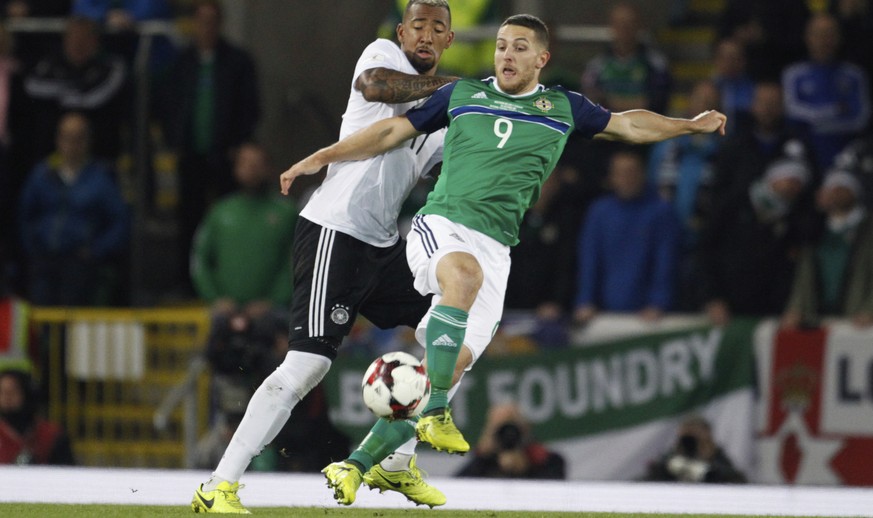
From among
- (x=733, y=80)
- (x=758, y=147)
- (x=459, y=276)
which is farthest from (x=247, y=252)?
(x=459, y=276)

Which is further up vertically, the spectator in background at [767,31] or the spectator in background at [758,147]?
the spectator in background at [767,31]

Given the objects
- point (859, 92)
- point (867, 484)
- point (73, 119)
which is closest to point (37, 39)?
point (73, 119)

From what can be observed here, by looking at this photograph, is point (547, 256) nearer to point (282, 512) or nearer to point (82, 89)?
point (82, 89)

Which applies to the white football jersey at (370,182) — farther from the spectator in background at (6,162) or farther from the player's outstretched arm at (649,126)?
the spectator in background at (6,162)

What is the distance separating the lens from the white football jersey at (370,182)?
799 cm

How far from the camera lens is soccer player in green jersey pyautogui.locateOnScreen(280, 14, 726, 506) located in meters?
7.60

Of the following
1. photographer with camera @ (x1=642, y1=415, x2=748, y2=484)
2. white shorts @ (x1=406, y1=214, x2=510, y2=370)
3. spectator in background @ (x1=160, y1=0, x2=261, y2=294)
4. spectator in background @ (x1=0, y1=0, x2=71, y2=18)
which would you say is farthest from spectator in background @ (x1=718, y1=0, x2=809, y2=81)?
spectator in background @ (x1=0, y1=0, x2=71, y2=18)

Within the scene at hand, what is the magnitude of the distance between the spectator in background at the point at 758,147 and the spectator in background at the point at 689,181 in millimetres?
150

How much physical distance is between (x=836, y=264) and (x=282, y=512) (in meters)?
5.21

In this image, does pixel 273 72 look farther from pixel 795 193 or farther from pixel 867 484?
pixel 867 484

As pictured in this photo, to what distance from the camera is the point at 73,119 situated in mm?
12656

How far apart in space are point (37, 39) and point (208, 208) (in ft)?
7.05

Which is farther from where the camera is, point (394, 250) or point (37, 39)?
point (37, 39)

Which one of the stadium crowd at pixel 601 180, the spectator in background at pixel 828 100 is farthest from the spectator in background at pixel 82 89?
the spectator in background at pixel 828 100
